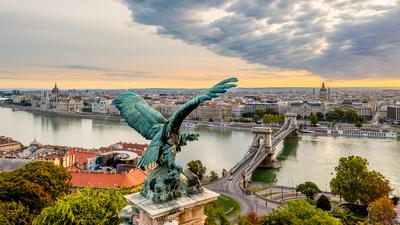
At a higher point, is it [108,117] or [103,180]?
[108,117]

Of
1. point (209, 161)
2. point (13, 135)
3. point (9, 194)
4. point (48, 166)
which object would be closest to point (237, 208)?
point (48, 166)

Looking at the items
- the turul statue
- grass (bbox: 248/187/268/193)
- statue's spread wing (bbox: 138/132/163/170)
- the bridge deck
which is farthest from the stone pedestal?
the bridge deck

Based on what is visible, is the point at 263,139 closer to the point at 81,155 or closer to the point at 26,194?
the point at 81,155

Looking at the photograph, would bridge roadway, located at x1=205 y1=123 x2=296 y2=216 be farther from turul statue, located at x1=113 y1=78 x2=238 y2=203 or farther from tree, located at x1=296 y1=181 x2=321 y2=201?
turul statue, located at x1=113 y1=78 x2=238 y2=203

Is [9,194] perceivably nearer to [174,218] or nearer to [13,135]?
[174,218]

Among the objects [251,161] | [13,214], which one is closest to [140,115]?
[13,214]
